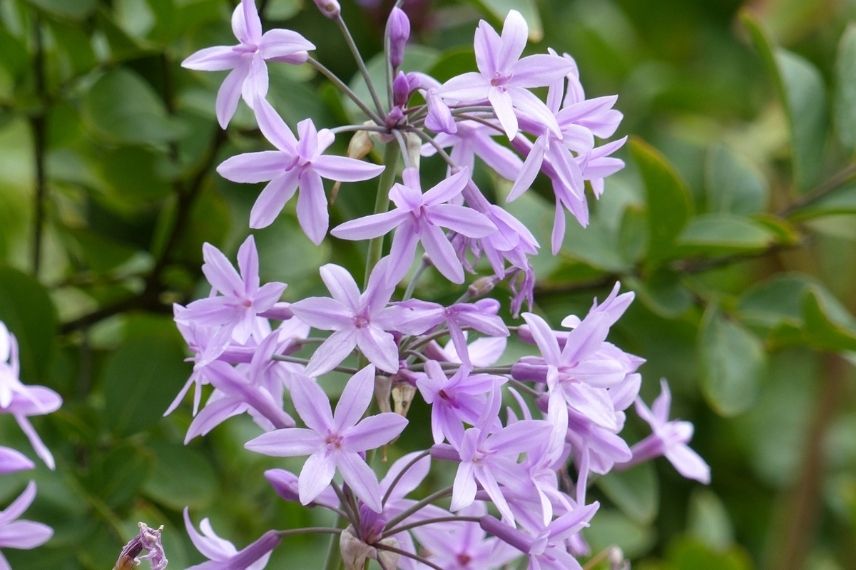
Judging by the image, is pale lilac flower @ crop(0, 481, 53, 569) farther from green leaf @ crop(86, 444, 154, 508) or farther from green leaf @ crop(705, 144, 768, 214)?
green leaf @ crop(705, 144, 768, 214)

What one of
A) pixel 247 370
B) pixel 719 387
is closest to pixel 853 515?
pixel 719 387

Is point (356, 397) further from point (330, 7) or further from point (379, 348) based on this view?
point (330, 7)

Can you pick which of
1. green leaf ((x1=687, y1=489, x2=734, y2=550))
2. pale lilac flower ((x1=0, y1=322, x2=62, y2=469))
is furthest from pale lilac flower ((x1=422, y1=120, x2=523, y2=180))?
green leaf ((x1=687, y1=489, x2=734, y2=550))

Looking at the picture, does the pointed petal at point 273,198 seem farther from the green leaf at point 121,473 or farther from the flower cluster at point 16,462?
the green leaf at point 121,473

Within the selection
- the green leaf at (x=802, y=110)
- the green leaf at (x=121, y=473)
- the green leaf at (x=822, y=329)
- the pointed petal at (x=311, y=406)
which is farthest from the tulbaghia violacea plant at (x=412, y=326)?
the green leaf at (x=802, y=110)

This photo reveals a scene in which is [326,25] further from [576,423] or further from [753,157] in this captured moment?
[576,423]

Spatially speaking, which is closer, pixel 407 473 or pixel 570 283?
pixel 407 473
